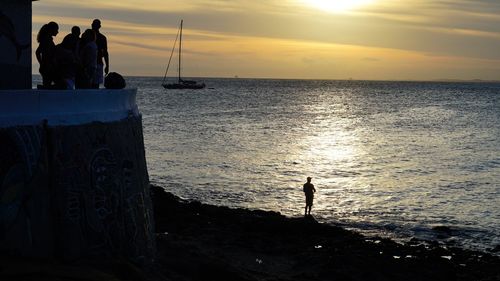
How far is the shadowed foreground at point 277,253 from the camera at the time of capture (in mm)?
14648

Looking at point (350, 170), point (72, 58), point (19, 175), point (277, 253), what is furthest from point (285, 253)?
point (350, 170)

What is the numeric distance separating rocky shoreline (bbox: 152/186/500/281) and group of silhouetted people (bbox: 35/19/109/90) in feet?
12.5

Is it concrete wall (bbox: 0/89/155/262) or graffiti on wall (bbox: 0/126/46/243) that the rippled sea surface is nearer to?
concrete wall (bbox: 0/89/155/262)

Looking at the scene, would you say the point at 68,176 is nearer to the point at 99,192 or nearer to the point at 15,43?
the point at 99,192

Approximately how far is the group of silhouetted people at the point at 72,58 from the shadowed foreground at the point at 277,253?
136 inches

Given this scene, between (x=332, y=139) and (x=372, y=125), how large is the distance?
1848cm

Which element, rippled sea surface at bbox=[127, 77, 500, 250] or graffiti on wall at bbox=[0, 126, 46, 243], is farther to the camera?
rippled sea surface at bbox=[127, 77, 500, 250]

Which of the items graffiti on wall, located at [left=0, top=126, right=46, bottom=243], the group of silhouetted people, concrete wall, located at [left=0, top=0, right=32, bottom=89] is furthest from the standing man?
graffiti on wall, located at [left=0, top=126, right=46, bottom=243]

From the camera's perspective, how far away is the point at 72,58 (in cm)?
1152

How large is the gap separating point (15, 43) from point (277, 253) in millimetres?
10457

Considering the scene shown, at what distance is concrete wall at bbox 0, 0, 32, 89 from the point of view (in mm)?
11352

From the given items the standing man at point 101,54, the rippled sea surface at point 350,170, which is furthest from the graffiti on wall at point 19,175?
the rippled sea surface at point 350,170

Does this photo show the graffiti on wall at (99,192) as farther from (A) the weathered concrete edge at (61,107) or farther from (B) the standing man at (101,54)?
(B) the standing man at (101,54)

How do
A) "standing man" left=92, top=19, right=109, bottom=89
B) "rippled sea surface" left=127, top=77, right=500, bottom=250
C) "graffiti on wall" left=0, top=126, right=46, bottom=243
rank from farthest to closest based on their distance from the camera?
"rippled sea surface" left=127, top=77, right=500, bottom=250, "standing man" left=92, top=19, right=109, bottom=89, "graffiti on wall" left=0, top=126, right=46, bottom=243
